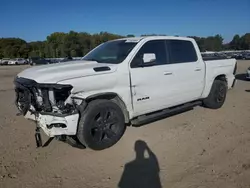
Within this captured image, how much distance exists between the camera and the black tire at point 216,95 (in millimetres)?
6941

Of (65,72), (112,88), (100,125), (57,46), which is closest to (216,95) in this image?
(112,88)

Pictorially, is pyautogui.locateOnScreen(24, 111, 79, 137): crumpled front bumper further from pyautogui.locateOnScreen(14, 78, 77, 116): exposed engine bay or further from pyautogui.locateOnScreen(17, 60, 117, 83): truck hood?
pyautogui.locateOnScreen(17, 60, 117, 83): truck hood

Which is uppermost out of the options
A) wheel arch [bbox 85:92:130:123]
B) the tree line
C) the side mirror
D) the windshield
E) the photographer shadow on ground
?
the tree line

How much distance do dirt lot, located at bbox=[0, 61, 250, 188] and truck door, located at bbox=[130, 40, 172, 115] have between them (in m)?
0.63

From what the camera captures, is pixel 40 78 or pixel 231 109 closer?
pixel 40 78

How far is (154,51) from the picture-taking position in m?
5.38

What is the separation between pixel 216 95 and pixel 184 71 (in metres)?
1.81

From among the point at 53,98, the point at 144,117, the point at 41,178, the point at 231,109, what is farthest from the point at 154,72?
the point at 231,109

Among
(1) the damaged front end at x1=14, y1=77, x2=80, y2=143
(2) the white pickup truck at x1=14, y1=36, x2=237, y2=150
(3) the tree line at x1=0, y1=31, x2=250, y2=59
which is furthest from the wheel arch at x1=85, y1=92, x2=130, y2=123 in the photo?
(3) the tree line at x1=0, y1=31, x2=250, y2=59

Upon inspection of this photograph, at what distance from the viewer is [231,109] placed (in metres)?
7.18

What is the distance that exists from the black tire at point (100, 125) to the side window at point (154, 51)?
1.00 metres

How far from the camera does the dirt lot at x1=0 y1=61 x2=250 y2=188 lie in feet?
11.2

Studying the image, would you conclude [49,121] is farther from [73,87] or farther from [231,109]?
[231,109]

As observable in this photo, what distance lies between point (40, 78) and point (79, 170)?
154 centimetres
